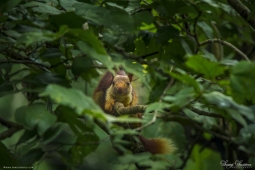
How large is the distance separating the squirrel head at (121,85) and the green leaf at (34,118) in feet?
5.69

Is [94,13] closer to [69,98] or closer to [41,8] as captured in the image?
[41,8]

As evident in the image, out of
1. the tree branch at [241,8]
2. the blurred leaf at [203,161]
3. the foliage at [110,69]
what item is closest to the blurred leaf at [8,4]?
the foliage at [110,69]

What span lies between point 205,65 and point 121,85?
5.89ft

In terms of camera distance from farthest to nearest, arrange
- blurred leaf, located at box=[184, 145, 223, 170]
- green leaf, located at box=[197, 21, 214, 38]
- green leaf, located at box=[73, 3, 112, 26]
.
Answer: blurred leaf, located at box=[184, 145, 223, 170] → green leaf, located at box=[197, 21, 214, 38] → green leaf, located at box=[73, 3, 112, 26]

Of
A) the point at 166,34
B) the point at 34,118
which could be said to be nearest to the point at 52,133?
the point at 34,118

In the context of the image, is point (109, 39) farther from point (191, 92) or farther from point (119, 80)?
point (119, 80)

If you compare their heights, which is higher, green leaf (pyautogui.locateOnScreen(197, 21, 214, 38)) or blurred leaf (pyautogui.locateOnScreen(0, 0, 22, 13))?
blurred leaf (pyautogui.locateOnScreen(0, 0, 22, 13))

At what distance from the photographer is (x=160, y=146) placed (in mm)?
3053

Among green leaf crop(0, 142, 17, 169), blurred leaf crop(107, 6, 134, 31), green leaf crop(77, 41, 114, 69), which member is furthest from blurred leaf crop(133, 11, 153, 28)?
green leaf crop(0, 142, 17, 169)

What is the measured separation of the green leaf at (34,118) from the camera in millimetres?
1676

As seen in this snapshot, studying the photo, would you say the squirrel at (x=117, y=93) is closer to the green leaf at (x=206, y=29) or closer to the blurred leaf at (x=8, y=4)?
the green leaf at (x=206, y=29)

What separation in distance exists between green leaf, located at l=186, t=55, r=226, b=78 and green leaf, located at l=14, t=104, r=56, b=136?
0.48m

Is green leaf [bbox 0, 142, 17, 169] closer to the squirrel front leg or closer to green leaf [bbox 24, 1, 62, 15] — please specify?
green leaf [bbox 24, 1, 62, 15]

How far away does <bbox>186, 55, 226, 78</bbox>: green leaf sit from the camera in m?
1.67
